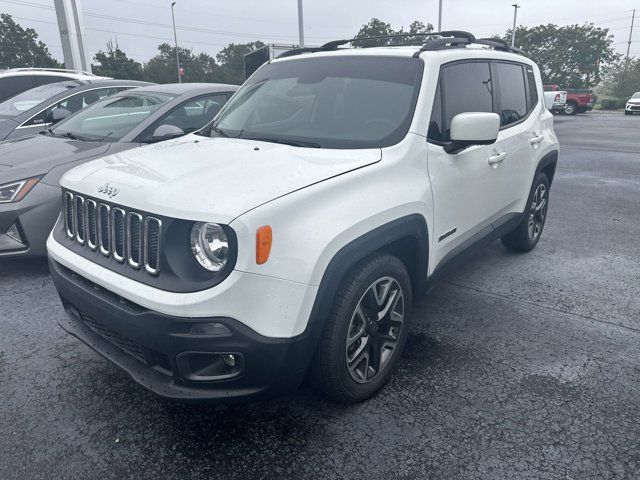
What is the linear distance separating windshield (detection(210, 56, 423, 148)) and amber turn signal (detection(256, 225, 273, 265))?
0.96 meters

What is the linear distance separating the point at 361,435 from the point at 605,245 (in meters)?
4.03

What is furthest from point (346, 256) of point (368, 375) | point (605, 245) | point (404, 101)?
point (605, 245)

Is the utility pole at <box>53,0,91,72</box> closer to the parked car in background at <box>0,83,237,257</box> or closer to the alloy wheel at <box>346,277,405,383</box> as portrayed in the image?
the parked car in background at <box>0,83,237,257</box>

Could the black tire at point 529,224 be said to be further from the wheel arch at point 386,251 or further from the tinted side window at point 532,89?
the wheel arch at point 386,251

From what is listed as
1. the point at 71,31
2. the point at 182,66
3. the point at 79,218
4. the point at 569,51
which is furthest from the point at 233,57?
the point at 79,218

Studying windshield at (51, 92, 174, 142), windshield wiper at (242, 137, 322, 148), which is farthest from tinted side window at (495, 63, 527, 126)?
windshield at (51, 92, 174, 142)

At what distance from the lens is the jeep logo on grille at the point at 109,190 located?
7.74 ft

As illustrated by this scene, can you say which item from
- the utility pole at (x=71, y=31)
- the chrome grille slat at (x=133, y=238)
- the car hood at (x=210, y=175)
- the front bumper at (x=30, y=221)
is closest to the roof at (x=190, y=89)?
the front bumper at (x=30, y=221)

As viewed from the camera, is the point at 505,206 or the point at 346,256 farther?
the point at 505,206

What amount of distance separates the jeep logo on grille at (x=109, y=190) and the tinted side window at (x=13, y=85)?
7.20 metres

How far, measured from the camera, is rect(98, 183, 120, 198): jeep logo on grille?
2.36m

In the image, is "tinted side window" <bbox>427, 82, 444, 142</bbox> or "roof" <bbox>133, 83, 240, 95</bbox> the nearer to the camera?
"tinted side window" <bbox>427, 82, 444, 142</bbox>

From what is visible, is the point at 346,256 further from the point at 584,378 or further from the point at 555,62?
the point at 555,62

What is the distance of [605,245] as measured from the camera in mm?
5227
